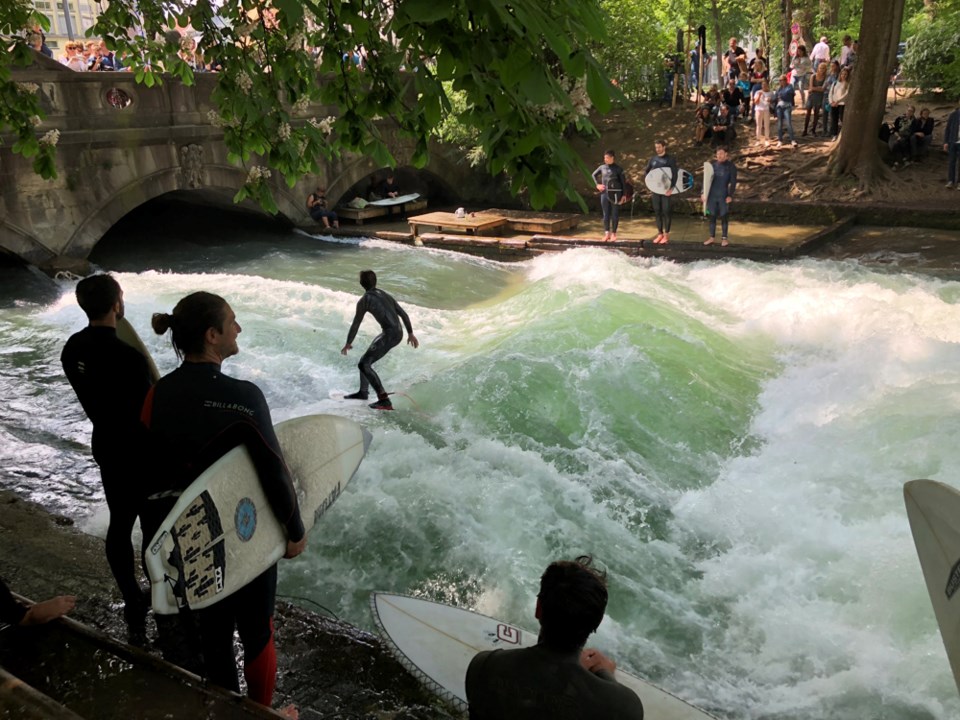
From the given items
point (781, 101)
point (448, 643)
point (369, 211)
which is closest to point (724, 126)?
point (781, 101)

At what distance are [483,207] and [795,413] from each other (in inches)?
557

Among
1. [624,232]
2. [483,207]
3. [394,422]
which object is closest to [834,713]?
[394,422]

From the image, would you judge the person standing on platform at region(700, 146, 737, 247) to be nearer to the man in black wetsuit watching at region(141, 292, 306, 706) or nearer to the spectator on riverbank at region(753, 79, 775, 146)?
the spectator on riverbank at region(753, 79, 775, 146)

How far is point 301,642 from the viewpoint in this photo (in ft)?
12.9

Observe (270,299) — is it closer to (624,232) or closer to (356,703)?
(624,232)

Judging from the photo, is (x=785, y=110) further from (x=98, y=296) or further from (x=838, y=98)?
(x=98, y=296)

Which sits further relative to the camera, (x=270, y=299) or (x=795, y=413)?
(x=270, y=299)

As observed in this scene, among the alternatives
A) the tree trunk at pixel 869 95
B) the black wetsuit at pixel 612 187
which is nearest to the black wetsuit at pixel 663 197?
the black wetsuit at pixel 612 187

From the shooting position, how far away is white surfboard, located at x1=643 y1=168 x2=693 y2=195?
1381cm

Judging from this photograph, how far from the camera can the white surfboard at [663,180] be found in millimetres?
13815

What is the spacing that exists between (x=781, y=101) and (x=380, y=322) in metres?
14.2

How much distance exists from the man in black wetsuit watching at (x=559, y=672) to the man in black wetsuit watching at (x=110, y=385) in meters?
1.84

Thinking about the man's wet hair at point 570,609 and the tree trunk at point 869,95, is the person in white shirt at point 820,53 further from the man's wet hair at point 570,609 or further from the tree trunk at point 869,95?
the man's wet hair at point 570,609

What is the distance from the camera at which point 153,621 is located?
3.83 metres
